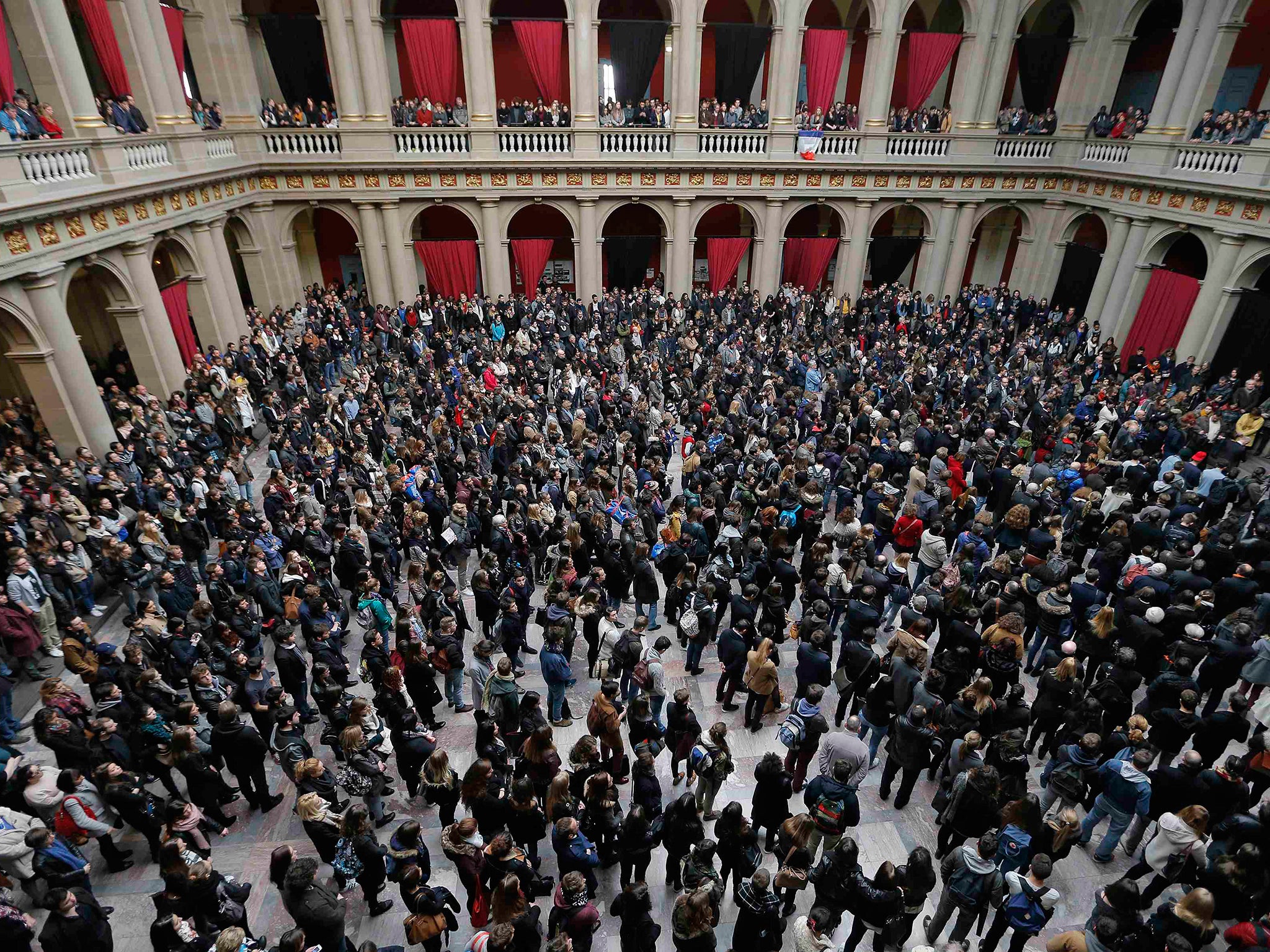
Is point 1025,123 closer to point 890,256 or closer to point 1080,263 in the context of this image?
point 1080,263

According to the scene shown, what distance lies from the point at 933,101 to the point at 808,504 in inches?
870

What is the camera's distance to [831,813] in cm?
588

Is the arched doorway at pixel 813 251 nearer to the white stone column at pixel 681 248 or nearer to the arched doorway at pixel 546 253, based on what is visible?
the white stone column at pixel 681 248

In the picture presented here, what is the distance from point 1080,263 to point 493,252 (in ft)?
62.2

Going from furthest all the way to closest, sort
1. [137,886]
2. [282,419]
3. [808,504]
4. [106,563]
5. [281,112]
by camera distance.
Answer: [281,112] < [282,419] < [808,504] < [106,563] < [137,886]

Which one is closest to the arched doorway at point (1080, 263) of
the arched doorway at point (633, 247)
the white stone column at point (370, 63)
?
the arched doorway at point (633, 247)

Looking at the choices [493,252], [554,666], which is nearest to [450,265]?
[493,252]

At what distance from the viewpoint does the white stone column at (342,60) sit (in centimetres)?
1975

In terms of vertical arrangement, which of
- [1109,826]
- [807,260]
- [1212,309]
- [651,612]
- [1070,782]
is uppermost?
[1212,309]

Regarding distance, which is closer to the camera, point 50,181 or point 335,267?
point 50,181

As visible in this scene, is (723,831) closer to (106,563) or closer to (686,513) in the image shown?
(686,513)

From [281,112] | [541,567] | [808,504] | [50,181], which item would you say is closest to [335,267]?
[281,112]

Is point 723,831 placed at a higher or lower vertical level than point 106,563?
higher

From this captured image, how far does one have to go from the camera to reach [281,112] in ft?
69.3
